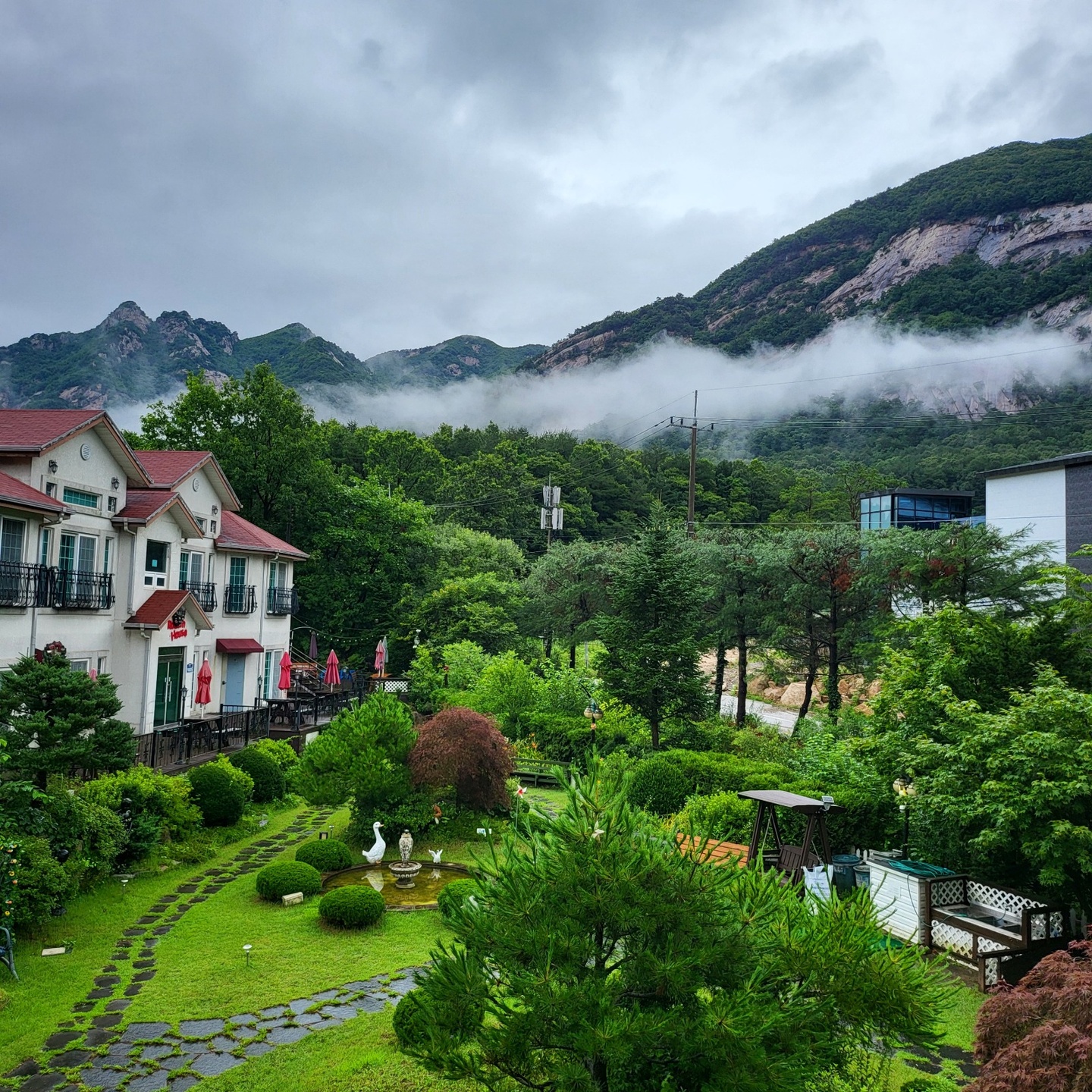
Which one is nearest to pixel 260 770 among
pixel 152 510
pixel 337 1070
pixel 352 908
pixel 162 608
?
pixel 162 608

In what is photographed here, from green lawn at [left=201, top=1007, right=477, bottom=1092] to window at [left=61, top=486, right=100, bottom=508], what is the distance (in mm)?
15568

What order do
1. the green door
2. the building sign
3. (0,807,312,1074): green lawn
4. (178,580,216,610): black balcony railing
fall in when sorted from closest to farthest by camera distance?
(0,807,312,1074): green lawn, the building sign, the green door, (178,580,216,610): black balcony railing

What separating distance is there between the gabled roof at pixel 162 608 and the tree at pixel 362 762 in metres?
7.12

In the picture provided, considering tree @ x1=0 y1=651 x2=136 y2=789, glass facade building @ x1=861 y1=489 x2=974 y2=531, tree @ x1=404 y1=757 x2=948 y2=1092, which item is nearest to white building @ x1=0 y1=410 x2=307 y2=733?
tree @ x1=0 y1=651 x2=136 y2=789

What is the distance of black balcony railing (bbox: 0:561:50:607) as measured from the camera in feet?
57.5

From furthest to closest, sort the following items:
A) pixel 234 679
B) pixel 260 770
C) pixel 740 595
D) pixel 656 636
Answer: pixel 740 595
pixel 234 679
pixel 656 636
pixel 260 770

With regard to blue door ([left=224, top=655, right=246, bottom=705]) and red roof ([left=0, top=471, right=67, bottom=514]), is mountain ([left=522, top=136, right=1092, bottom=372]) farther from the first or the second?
red roof ([left=0, top=471, right=67, bottom=514])

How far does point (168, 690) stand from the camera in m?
24.5

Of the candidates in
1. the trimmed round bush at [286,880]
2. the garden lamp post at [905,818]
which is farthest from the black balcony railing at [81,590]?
the garden lamp post at [905,818]

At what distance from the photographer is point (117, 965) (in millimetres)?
11625

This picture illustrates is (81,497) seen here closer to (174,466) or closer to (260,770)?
(174,466)

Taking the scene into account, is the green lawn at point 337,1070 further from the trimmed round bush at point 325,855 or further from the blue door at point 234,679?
the blue door at point 234,679

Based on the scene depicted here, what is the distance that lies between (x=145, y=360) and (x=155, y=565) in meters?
85.1

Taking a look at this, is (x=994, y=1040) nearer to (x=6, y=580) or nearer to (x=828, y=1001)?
(x=828, y=1001)
